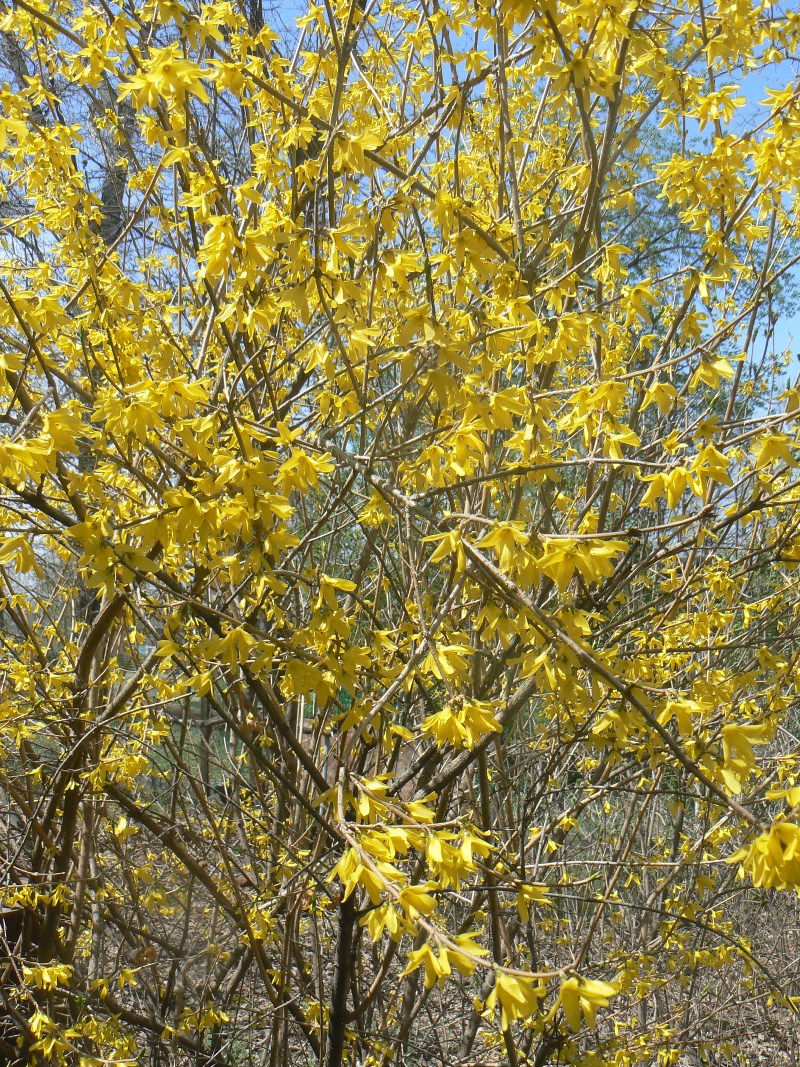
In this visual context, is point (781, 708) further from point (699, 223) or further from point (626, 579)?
point (699, 223)

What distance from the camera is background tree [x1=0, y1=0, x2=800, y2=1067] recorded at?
5.75 ft

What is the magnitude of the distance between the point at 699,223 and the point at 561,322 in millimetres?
586

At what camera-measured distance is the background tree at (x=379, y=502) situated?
5.75ft

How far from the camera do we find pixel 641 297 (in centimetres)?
252

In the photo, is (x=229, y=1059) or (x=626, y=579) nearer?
(x=626, y=579)

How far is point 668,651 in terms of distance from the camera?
11.5 feet

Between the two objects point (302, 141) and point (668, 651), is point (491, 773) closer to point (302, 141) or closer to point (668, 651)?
point (668, 651)

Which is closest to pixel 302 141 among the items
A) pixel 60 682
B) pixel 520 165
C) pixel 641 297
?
pixel 641 297

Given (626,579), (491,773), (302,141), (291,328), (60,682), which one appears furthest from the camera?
(491,773)

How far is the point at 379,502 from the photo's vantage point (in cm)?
254

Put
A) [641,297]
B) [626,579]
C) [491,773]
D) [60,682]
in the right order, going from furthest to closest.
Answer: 1. [491,773]
2. [60,682]
3. [626,579]
4. [641,297]

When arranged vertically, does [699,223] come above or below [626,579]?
above

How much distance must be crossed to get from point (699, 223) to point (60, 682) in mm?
2685

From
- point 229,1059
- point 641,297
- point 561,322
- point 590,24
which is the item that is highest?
point 590,24
